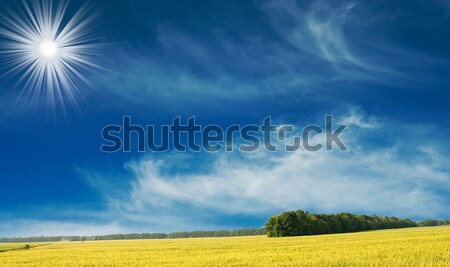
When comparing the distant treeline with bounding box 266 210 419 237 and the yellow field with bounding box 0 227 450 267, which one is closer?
the yellow field with bounding box 0 227 450 267

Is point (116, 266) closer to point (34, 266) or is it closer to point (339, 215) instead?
point (34, 266)

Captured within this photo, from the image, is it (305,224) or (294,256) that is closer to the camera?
(294,256)

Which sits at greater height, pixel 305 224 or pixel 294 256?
pixel 305 224

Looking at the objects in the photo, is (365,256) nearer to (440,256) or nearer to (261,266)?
(440,256)

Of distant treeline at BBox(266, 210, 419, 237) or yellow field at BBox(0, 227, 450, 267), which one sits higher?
distant treeline at BBox(266, 210, 419, 237)

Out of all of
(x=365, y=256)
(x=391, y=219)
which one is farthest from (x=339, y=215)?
(x=365, y=256)

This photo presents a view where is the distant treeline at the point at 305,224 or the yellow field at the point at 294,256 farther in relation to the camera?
the distant treeline at the point at 305,224

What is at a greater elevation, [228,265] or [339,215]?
[339,215]

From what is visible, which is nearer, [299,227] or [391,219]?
[299,227]

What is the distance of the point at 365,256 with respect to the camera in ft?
89.6

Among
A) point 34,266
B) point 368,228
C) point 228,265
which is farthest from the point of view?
point 368,228

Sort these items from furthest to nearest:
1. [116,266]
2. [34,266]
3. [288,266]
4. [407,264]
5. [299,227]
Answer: [299,227] < [34,266] < [116,266] < [288,266] < [407,264]

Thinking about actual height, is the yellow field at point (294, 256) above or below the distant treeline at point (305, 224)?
below

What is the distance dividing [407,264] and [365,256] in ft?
18.1
